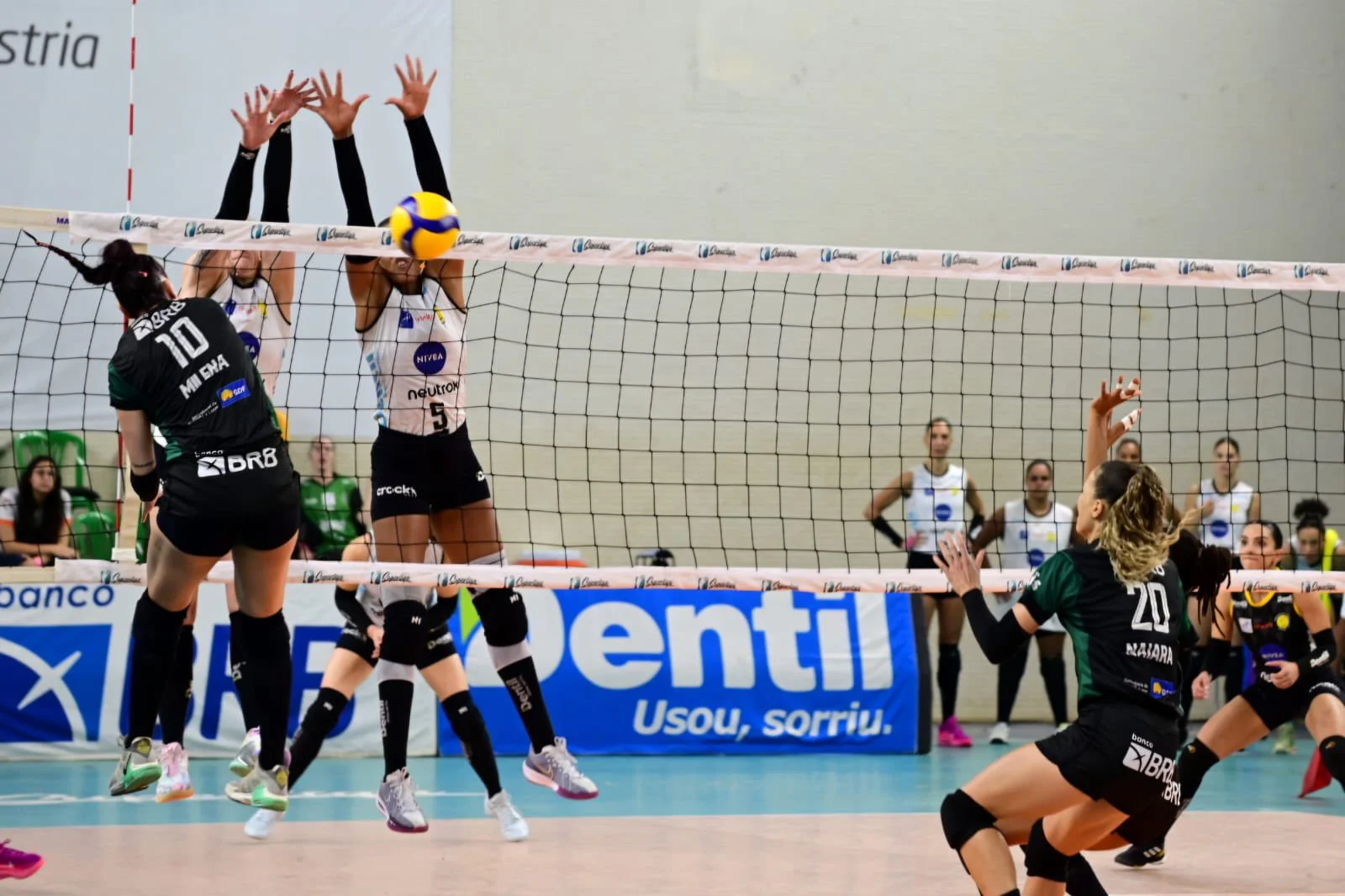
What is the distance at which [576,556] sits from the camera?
453 inches

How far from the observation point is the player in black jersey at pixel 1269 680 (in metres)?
6.71

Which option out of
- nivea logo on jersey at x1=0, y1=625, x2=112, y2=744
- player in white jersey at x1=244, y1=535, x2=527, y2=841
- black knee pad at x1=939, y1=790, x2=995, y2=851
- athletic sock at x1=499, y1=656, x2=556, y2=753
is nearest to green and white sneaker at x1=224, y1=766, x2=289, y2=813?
player in white jersey at x1=244, y1=535, x2=527, y2=841

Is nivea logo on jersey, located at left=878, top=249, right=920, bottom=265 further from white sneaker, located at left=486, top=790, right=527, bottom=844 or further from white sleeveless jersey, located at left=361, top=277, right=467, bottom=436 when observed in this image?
white sneaker, located at left=486, top=790, right=527, bottom=844

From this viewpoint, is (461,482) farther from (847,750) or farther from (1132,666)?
(847,750)

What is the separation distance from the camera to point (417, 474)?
19.8ft

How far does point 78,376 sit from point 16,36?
8.16 feet

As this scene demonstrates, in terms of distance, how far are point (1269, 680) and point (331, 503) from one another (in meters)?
6.34

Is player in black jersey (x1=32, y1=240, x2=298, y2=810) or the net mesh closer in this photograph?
player in black jersey (x1=32, y1=240, x2=298, y2=810)

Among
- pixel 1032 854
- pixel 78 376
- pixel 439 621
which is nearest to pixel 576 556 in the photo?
pixel 78 376

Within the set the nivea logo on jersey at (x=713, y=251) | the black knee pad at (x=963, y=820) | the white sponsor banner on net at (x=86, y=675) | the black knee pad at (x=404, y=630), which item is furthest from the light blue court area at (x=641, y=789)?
the black knee pad at (x=963, y=820)

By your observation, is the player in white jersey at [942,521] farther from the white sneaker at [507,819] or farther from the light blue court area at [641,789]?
the white sneaker at [507,819]

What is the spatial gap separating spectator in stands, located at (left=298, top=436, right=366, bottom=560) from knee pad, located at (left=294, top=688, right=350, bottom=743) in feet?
11.3

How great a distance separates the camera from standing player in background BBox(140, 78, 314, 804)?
575 cm

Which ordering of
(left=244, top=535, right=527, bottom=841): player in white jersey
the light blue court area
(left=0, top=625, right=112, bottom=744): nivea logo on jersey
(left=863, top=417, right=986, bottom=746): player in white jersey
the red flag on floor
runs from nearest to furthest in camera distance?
1. (left=244, top=535, right=527, bottom=841): player in white jersey
2. the light blue court area
3. the red flag on floor
4. (left=0, top=625, right=112, bottom=744): nivea logo on jersey
5. (left=863, top=417, right=986, bottom=746): player in white jersey
